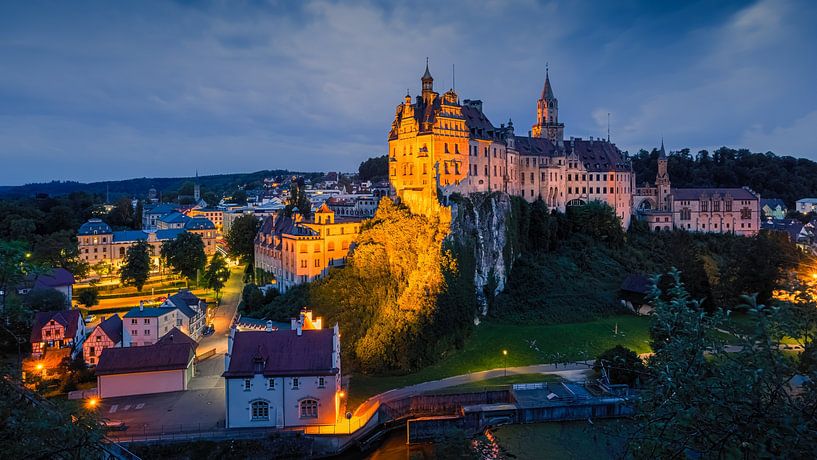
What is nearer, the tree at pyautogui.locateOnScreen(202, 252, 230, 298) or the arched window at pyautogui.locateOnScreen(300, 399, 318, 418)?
the arched window at pyautogui.locateOnScreen(300, 399, 318, 418)

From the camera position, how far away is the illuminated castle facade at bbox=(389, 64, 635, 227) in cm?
4772

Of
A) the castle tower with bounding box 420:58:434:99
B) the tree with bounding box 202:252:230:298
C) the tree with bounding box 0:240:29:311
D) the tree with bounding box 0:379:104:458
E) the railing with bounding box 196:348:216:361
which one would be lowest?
the railing with bounding box 196:348:216:361

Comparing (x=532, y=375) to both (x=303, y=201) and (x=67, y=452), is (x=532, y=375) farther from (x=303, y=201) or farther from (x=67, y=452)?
(x=303, y=201)

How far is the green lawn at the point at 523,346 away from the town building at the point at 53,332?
21.2 meters

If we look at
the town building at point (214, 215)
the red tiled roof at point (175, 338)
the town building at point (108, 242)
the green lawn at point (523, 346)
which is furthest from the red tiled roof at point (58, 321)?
the town building at point (214, 215)

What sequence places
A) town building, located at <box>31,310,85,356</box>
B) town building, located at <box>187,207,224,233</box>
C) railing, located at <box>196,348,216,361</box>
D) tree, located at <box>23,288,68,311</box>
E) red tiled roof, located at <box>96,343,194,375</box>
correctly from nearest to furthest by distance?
1. red tiled roof, located at <box>96,343,194,375</box>
2. town building, located at <box>31,310,85,356</box>
3. railing, located at <box>196,348,216,361</box>
4. tree, located at <box>23,288,68,311</box>
5. town building, located at <box>187,207,224,233</box>

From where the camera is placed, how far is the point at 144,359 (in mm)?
32281

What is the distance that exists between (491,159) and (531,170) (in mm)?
8890

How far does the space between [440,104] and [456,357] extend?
23684mm

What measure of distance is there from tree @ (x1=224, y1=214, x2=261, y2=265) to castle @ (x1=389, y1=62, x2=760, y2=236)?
2459 centimetres

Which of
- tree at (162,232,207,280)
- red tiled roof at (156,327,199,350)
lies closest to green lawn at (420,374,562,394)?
red tiled roof at (156,327,199,350)

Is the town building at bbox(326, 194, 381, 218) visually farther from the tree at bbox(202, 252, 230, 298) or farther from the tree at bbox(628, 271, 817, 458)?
the tree at bbox(628, 271, 817, 458)

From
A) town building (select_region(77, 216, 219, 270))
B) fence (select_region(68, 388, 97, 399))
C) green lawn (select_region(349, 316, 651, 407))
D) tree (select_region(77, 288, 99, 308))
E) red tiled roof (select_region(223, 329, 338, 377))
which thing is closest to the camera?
red tiled roof (select_region(223, 329, 338, 377))

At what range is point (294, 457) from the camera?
26.0 metres
